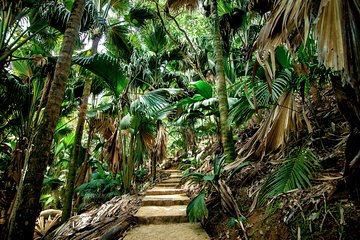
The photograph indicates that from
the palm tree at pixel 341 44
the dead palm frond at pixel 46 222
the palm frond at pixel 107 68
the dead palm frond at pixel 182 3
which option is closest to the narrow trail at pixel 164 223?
the palm tree at pixel 341 44

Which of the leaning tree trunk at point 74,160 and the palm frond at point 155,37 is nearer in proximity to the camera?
the leaning tree trunk at point 74,160

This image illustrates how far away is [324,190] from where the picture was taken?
58.4 inches

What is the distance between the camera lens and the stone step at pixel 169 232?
2.23m

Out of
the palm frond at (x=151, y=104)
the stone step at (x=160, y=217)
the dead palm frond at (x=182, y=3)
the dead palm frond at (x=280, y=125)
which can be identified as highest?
the dead palm frond at (x=182, y=3)

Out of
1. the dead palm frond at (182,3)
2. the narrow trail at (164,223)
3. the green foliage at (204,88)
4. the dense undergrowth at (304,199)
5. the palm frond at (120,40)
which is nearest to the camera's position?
the dense undergrowth at (304,199)

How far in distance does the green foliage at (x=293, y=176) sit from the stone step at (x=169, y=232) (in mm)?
848

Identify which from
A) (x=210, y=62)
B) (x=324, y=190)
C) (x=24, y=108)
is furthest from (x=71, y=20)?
(x=210, y=62)

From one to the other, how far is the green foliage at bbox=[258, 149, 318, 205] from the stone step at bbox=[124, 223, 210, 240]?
2.78 ft

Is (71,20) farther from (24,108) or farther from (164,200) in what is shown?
(164,200)

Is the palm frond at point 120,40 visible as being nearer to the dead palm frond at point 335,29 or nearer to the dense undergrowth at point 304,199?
the dense undergrowth at point 304,199

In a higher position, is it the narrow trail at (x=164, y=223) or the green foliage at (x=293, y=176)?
the green foliage at (x=293, y=176)

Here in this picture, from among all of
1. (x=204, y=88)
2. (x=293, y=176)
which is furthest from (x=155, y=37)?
(x=293, y=176)

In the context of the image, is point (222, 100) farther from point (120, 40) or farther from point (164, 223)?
point (120, 40)

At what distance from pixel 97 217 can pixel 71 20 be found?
2.73 meters
